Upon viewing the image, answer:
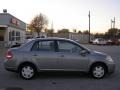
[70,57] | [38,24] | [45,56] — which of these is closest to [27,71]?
[45,56]

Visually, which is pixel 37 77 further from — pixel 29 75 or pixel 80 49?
pixel 80 49

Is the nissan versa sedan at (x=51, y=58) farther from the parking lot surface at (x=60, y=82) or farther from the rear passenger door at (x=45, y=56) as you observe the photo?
the parking lot surface at (x=60, y=82)

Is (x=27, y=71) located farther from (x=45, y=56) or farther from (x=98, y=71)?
(x=98, y=71)

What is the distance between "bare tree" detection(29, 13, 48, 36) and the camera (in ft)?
278

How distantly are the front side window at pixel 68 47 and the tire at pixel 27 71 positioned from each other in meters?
1.32

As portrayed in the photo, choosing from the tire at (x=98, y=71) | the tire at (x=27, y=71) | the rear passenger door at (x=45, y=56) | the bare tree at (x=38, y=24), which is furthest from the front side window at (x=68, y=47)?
the bare tree at (x=38, y=24)

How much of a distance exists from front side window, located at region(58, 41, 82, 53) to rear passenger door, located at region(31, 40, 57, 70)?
300 millimetres

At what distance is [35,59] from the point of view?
1107 centimetres

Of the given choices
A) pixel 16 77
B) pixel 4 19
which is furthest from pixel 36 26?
pixel 16 77

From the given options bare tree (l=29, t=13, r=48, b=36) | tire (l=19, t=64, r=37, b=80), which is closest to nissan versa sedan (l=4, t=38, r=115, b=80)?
tire (l=19, t=64, r=37, b=80)

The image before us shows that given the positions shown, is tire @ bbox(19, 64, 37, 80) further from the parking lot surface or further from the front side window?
the front side window

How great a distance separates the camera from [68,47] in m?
11.2

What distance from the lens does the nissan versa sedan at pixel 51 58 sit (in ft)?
36.3

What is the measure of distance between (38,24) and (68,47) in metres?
75.1
